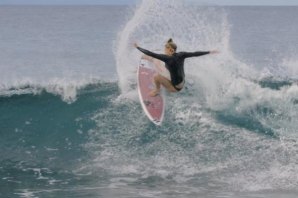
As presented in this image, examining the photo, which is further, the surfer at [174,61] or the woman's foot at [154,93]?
the woman's foot at [154,93]

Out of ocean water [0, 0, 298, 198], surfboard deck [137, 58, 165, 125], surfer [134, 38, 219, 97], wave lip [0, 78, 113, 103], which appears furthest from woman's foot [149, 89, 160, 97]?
wave lip [0, 78, 113, 103]

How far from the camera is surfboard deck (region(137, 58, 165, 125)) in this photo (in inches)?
602

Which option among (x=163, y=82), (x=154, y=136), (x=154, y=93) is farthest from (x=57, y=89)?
(x=163, y=82)

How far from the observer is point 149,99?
15.4 m

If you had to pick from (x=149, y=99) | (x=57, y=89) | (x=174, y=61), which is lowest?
(x=149, y=99)

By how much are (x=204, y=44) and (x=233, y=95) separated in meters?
4.83

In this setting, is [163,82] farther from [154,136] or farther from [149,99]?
[154,136]

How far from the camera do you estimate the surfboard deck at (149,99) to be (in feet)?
50.2

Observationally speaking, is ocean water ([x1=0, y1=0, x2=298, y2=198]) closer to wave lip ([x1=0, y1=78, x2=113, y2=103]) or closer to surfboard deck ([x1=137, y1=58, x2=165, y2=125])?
wave lip ([x1=0, y1=78, x2=113, y2=103])

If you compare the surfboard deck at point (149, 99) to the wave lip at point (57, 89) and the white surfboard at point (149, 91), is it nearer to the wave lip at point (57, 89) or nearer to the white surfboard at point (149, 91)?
the white surfboard at point (149, 91)

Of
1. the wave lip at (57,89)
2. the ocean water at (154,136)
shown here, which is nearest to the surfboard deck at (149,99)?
the ocean water at (154,136)

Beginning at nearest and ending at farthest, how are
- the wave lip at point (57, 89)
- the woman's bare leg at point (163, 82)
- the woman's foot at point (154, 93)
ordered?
the woman's bare leg at point (163, 82), the woman's foot at point (154, 93), the wave lip at point (57, 89)

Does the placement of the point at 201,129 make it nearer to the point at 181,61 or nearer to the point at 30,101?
the point at 181,61

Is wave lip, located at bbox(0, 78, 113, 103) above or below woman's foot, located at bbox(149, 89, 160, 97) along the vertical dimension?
above
